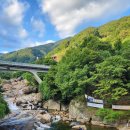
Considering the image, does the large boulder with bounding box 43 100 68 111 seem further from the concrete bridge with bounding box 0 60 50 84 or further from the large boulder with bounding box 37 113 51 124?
the concrete bridge with bounding box 0 60 50 84

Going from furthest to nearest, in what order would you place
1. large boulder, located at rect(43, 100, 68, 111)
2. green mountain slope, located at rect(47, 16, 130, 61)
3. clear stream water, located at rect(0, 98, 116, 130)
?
green mountain slope, located at rect(47, 16, 130, 61) → large boulder, located at rect(43, 100, 68, 111) → clear stream water, located at rect(0, 98, 116, 130)

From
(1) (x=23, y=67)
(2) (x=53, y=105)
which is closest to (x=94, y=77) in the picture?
(2) (x=53, y=105)

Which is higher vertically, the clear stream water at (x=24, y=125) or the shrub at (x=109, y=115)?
the shrub at (x=109, y=115)

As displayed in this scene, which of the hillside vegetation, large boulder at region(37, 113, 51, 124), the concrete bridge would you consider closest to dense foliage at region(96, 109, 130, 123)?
the hillside vegetation

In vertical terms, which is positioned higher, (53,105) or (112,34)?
(112,34)

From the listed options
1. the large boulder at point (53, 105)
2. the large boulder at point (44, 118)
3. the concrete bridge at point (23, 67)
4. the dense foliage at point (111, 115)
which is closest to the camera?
the dense foliage at point (111, 115)

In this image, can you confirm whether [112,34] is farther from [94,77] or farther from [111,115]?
[111,115]

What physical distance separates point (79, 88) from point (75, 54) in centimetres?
915

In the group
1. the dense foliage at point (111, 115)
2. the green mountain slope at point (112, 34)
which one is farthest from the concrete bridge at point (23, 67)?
the green mountain slope at point (112, 34)

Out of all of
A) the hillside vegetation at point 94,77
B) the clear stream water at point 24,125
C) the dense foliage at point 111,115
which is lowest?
the clear stream water at point 24,125

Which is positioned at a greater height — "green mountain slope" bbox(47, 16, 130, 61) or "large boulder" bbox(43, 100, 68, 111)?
"green mountain slope" bbox(47, 16, 130, 61)

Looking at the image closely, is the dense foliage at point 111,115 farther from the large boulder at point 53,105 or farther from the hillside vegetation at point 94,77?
the large boulder at point 53,105

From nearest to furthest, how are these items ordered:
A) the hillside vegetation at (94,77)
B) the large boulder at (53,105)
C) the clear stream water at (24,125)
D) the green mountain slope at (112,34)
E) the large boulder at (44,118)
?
the clear stream water at (24,125) → the hillside vegetation at (94,77) → the large boulder at (44,118) → the large boulder at (53,105) → the green mountain slope at (112,34)

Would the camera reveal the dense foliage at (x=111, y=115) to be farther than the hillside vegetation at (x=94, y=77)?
No
